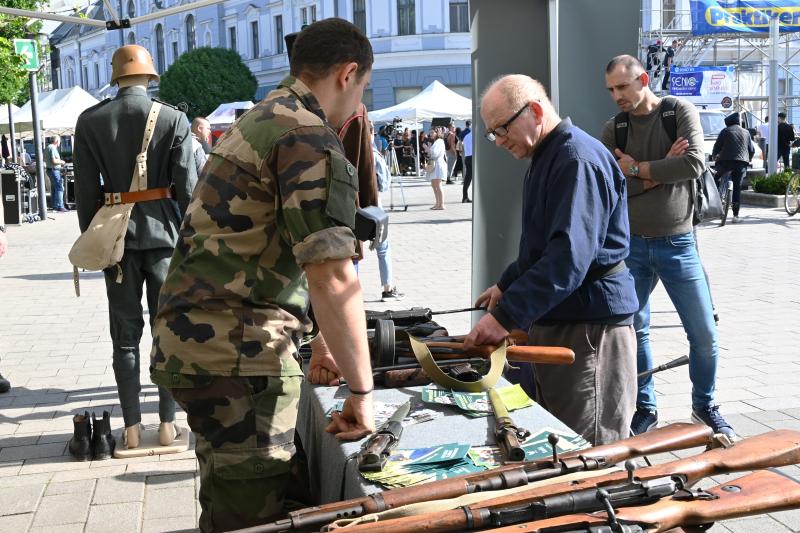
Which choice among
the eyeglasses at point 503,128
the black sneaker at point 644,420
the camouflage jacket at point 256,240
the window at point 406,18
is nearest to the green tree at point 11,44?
the black sneaker at point 644,420

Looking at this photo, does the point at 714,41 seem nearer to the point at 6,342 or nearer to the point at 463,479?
the point at 6,342

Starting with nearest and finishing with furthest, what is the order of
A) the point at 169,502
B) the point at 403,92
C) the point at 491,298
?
the point at 491,298, the point at 169,502, the point at 403,92

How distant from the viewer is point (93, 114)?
459cm

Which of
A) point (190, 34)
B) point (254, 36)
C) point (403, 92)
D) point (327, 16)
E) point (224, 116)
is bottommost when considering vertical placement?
point (224, 116)

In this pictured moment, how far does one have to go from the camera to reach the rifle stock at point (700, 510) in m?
1.70

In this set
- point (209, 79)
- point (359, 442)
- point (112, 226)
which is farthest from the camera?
point (209, 79)

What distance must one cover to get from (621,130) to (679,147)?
0.36m

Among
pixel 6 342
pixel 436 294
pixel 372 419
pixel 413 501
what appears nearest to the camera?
pixel 413 501

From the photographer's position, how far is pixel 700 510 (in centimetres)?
174

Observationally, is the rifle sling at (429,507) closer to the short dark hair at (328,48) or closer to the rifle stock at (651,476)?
the rifle stock at (651,476)

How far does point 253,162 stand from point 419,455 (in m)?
0.85

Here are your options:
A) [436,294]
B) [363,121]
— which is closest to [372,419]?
[363,121]

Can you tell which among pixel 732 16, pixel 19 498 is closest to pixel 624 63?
pixel 19 498

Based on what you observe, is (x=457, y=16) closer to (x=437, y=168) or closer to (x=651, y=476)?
(x=437, y=168)
